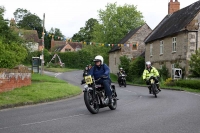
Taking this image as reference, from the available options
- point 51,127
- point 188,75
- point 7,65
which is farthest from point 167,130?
point 188,75

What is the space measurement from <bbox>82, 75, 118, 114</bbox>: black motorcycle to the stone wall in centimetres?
683

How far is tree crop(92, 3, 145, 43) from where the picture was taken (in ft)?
225

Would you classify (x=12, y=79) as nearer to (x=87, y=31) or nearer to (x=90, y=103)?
(x=90, y=103)

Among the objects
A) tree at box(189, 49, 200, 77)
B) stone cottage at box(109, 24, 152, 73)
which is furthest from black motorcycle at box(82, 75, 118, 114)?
stone cottage at box(109, 24, 152, 73)

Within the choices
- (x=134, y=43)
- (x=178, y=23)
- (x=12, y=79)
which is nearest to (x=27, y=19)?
(x=134, y=43)

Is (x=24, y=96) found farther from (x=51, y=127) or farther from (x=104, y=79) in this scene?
(x=51, y=127)

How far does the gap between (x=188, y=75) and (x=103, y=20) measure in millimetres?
39302

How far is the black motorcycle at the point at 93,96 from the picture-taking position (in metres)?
10.4

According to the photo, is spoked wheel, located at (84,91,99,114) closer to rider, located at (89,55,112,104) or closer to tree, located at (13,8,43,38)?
rider, located at (89,55,112,104)

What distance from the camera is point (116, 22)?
68.0m

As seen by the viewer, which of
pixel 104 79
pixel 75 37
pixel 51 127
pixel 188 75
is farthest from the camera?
pixel 75 37

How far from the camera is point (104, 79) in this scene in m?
11.2

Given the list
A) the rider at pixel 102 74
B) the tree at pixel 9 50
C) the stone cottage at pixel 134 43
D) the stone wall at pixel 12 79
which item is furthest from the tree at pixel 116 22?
the rider at pixel 102 74

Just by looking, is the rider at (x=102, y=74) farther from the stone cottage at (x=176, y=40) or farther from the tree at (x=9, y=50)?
the stone cottage at (x=176, y=40)
